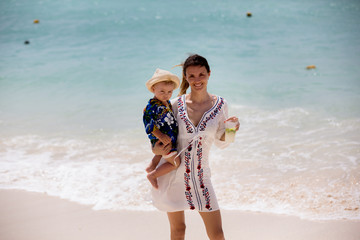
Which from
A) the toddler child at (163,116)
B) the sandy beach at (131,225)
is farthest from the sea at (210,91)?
the toddler child at (163,116)

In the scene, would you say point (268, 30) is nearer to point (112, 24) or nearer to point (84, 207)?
point (112, 24)

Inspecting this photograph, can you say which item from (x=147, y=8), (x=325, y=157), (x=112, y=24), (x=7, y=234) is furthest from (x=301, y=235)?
(x=147, y=8)

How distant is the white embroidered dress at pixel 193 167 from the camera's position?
293cm

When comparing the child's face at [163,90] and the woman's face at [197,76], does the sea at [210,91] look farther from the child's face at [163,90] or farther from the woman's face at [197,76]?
the woman's face at [197,76]

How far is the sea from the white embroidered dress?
343mm

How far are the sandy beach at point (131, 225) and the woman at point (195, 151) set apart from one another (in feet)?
4.58

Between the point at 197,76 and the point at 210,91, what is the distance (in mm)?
8224

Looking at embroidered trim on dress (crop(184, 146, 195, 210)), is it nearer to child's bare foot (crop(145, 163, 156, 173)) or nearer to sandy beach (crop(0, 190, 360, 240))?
child's bare foot (crop(145, 163, 156, 173))

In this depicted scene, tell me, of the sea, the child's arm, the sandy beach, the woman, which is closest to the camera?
the child's arm

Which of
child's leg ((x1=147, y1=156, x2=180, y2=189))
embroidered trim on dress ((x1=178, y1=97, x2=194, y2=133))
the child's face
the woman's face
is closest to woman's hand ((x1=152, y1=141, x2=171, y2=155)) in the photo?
child's leg ((x1=147, y1=156, x2=180, y2=189))

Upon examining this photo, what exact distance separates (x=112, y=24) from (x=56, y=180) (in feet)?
68.9

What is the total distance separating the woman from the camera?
2.91 meters

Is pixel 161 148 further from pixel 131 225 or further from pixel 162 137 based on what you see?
pixel 131 225

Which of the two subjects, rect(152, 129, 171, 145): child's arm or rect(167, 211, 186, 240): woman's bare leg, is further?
rect(167, 211, 186, 240): woman's bare leg
